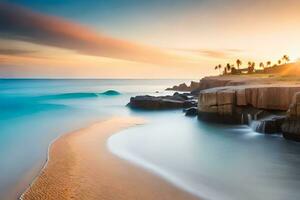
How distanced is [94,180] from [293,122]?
13976 mm

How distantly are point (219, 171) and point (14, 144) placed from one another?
1389 cm

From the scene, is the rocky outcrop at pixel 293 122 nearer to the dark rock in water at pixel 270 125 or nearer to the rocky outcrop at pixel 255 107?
the rocky outcrop at pixel 255 107

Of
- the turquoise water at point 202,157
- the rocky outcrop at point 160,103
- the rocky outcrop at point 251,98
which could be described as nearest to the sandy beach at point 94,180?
the turquoise water at point 202,157

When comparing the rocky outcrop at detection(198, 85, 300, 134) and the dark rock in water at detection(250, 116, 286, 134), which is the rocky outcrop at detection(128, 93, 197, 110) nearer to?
the rocky outcrop at detection(198, 85, 300, 134)

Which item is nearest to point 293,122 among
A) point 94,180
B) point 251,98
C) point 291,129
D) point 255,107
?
point 291,129

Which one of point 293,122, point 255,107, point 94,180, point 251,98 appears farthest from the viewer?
point 251,98

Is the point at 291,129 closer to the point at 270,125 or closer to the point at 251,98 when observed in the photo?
the point at 270,125

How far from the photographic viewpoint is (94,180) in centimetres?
1205

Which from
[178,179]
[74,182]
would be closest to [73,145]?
[74,182]

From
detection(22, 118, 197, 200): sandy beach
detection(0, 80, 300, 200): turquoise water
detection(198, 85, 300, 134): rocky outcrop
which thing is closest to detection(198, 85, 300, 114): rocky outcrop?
detection(198, 85, 300, 134): rocky outcrop

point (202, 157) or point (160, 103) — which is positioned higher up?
point (160, 103)

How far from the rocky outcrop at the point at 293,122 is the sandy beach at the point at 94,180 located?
37.4ft

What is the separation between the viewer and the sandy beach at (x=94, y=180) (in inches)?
413

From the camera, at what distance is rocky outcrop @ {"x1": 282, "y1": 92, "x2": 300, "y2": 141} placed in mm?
19531
